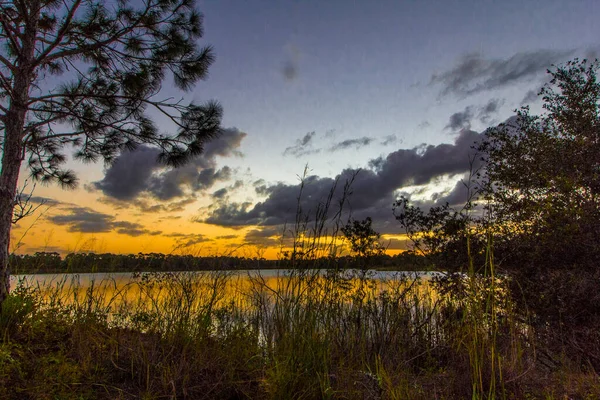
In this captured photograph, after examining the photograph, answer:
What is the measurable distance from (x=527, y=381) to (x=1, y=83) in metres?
6.31

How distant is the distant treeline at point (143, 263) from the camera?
17.1 ft

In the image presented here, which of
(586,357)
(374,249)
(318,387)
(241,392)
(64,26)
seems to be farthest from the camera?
(374,249)

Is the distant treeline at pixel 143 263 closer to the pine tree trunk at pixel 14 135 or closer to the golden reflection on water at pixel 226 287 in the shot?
the golden reflection on water at pixel 226 287

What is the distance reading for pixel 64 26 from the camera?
526 centimetres

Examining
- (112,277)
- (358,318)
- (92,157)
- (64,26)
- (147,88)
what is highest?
(64,26)

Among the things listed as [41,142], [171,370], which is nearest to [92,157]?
[41,142]

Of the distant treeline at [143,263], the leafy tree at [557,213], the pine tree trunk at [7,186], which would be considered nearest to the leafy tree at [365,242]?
the distant treeline at [143,263]

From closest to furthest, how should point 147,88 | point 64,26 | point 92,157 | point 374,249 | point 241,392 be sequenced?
point 241,392 < point 64,26 < point 374,249 < point 147,88 < point 92,157

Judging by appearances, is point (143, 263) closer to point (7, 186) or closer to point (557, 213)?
point (7, 186)

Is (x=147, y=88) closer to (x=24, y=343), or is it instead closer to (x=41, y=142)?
(x=41, y=142)

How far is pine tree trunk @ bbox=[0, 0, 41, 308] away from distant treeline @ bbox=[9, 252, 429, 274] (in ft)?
3.39

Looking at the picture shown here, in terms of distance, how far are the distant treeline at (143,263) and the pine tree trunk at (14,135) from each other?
103 cm

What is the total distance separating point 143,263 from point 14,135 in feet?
7.82

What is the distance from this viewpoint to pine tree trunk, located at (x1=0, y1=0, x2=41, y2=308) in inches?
193
